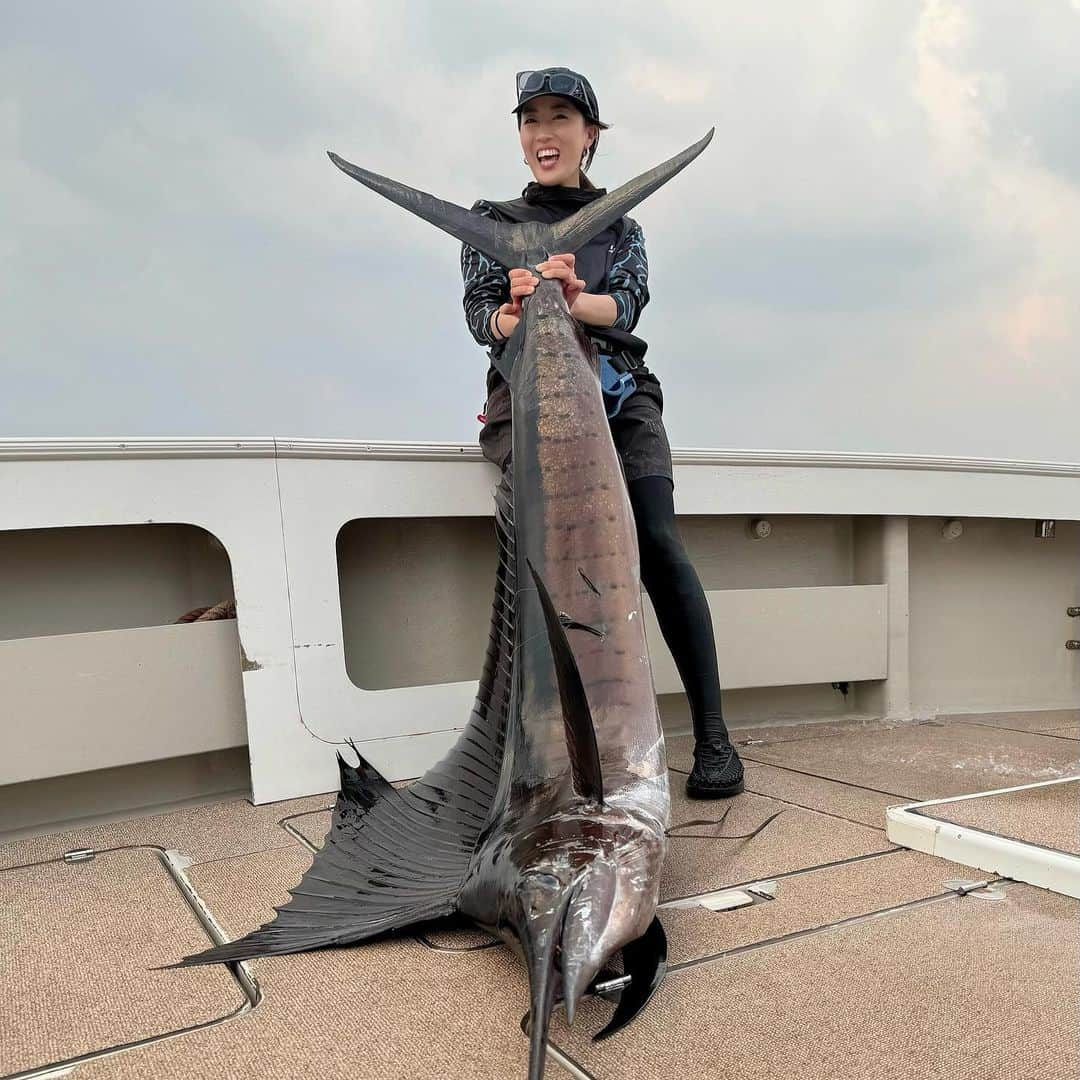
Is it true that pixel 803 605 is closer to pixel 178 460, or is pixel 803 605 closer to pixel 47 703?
pixel 178 460

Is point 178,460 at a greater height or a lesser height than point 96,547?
greater

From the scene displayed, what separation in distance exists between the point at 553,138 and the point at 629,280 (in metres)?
0.37

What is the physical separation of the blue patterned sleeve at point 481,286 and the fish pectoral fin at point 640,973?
4.53ft

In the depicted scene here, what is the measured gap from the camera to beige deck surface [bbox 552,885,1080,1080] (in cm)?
91

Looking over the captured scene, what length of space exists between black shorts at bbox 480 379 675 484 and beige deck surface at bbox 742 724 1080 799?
843 mm

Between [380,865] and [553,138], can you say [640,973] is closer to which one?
[380,865]

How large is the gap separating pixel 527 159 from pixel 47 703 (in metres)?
1.65

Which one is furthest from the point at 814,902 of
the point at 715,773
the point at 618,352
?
the point at 618,352

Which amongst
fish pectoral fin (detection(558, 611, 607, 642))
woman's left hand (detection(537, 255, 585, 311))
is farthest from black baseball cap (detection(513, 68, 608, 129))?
fish pectoral fin (detection(558, 611, 607, 642))

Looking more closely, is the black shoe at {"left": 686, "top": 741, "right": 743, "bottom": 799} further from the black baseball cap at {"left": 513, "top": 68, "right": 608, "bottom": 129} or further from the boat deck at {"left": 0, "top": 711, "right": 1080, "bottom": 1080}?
the black baseball cap at {"left": 513, "top": 68, "right": 608, "bottom": 129}

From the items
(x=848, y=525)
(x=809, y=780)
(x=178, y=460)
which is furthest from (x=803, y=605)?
(x=178, y=460)

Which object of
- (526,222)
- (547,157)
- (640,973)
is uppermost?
(547,157)

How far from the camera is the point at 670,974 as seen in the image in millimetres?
1130

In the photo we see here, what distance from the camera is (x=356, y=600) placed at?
2576 mm
